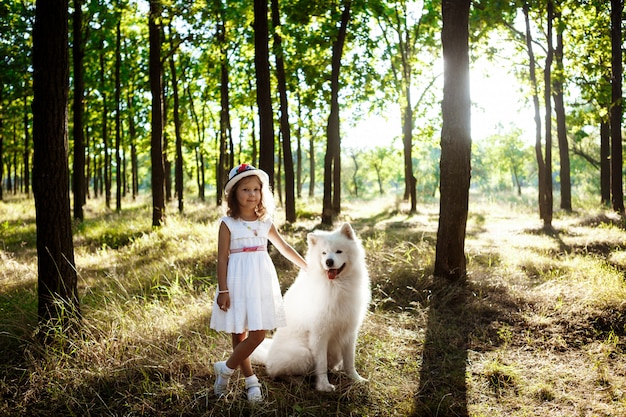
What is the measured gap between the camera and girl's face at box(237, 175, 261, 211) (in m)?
3.80

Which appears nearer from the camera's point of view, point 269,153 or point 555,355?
point 555,355

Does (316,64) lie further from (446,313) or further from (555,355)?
(555,355)

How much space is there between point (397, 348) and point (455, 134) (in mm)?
3615

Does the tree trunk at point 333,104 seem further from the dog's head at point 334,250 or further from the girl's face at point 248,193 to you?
the girl's face at point 248,193

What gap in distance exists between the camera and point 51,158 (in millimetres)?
4602

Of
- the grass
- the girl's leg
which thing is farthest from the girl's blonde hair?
the grass

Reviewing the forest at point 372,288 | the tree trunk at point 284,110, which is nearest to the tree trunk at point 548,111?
the forest at point 372,288

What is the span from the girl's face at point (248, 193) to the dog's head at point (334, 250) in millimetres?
634

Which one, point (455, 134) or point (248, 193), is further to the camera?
point (455, 134)

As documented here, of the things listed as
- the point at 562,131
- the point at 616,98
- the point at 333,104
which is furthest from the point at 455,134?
the point at 562,131

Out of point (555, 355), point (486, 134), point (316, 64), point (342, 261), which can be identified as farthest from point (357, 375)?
point (486, 134)

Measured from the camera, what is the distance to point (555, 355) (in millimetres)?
5090

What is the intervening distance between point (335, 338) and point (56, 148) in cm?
349

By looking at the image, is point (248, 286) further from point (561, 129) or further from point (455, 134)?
point (561, 129)
